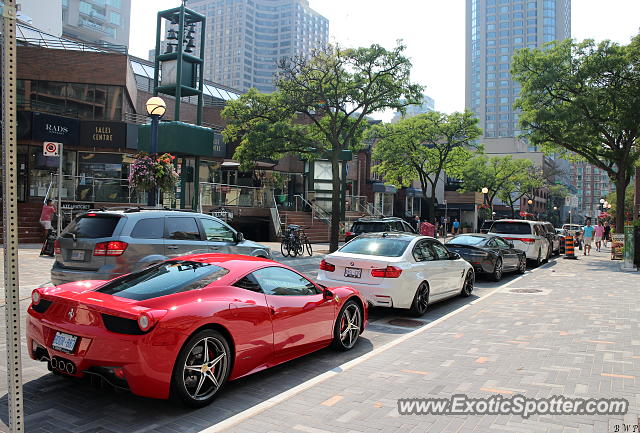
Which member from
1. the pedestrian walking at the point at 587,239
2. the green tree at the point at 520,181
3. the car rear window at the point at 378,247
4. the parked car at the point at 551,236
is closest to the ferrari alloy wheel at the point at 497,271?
the car rear window at the point at 378,247

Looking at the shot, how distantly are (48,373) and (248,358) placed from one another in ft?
7.21

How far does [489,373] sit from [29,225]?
2026 centimetres

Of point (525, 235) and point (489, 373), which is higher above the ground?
point (525, 235)

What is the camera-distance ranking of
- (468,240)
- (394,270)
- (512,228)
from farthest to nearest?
(512,228) < (468,240) < (394,270)

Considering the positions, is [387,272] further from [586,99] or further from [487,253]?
[586,99]

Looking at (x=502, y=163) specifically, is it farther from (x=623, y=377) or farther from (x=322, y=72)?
(x=623, y=377)

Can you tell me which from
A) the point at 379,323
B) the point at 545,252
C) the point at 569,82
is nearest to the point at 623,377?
the point at 379,323

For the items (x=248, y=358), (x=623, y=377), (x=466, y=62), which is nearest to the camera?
(x=248, y=358)

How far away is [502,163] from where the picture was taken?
181 ft

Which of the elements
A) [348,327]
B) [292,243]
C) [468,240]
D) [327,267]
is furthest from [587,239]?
[348,327]

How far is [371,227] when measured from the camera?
16875 millimetres

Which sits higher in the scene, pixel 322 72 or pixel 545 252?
pixel 322 72

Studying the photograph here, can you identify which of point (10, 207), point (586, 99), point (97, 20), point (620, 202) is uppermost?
point (97, 20)

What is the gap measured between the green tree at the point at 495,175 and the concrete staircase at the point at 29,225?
41116mm
